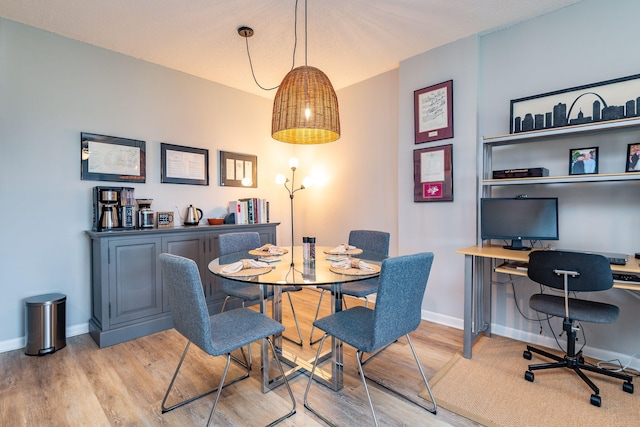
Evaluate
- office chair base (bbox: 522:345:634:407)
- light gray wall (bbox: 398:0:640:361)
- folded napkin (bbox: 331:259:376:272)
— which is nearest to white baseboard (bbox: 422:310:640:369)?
light gray wall (bbox: 398:0:640:361)

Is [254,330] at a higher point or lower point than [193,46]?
lower

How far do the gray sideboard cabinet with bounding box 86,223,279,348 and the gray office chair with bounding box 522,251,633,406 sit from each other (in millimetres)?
2967

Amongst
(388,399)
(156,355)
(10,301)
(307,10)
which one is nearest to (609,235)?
(388,399)

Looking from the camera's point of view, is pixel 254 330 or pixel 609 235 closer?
pixel 254 330

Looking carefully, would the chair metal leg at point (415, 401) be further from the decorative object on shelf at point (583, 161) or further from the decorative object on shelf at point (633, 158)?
the decorative object on shelf at point (633, 158)

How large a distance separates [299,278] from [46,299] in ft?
7.44

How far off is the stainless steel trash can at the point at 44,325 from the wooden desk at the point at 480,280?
3268 millimetres

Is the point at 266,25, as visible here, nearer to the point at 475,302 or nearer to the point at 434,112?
the point at 434,112

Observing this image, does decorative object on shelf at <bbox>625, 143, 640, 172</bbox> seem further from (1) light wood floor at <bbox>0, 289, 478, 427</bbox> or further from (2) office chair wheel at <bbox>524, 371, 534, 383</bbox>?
(1) light wood floor at <bbox>0, 289, 478, 427</bbox>

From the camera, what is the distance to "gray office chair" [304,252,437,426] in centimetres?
146

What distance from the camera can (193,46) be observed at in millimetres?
2854

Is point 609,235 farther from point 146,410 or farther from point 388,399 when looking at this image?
point 146,410

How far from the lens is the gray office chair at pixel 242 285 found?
7.75 ft

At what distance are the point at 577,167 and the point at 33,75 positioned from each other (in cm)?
447
